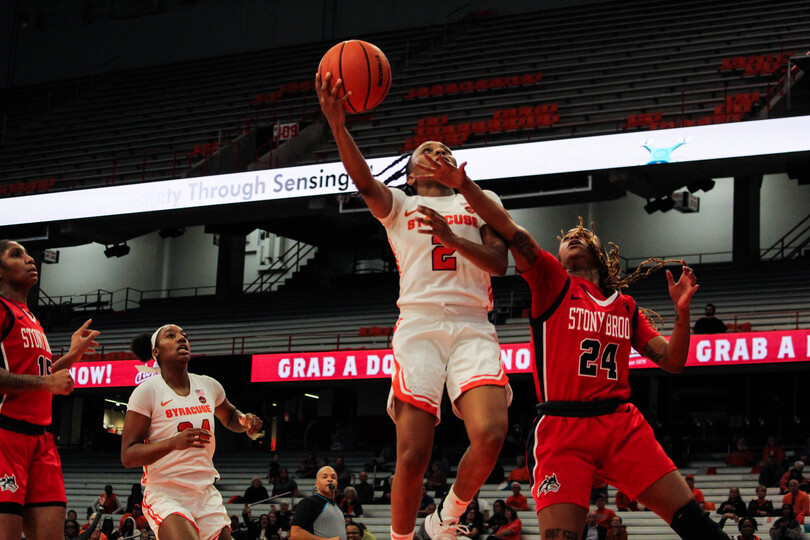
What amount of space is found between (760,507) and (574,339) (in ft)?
35.9

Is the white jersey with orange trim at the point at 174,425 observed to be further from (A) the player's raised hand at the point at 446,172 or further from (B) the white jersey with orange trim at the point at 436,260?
(A) the player's raised hand at the point at 446,172

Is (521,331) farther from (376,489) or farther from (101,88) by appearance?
(101,88)

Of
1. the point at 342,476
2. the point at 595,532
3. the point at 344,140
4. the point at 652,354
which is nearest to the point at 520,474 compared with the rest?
the point at 342,476

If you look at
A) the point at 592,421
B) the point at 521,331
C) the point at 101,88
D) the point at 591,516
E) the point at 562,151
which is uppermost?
the point at 101,88

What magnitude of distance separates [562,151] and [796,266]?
6.25 metres

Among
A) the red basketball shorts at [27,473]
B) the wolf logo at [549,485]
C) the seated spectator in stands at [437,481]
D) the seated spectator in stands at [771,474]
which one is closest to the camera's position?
the wolf logo at [549,485]

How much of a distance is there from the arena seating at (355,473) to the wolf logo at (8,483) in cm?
1116

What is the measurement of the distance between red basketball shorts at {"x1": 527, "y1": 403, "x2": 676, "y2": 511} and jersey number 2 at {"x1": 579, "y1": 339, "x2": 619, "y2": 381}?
0.23m

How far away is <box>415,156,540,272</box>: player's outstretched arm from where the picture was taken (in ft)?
18.1

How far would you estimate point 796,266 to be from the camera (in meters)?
23.5

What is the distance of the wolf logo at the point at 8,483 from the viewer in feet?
19.4

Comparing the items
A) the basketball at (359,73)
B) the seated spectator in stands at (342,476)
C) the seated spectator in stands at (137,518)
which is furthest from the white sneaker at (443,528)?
the seated spectator in stands at (342,476)

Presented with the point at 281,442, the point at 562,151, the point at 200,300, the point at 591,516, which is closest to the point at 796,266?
the point at 562,151

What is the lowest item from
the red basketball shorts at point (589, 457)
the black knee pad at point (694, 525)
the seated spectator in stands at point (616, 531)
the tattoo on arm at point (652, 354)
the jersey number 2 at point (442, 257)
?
the seated spectator in stands at point (616, 531)
